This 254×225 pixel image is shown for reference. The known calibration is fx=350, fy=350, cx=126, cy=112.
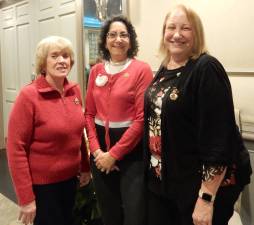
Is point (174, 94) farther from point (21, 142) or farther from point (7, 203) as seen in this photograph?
point (7, 203)

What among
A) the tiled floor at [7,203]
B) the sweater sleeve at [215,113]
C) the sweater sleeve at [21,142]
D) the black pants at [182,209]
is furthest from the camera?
the tiled floor at [7,203]

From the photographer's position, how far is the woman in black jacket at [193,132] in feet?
3.84

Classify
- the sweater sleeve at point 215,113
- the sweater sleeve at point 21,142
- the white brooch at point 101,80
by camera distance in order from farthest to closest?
the white brooch at point 101,80, the sweater sleeve at point 21,142, the sweater sleeve at point 215,113

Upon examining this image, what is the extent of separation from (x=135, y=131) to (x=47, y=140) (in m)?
0.41

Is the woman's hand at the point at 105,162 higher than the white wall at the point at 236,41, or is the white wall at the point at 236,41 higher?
the white wall at the point at 236,41

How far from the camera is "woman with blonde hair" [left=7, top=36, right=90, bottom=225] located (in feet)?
5.08

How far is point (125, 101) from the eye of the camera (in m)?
1.68

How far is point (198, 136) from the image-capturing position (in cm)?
121

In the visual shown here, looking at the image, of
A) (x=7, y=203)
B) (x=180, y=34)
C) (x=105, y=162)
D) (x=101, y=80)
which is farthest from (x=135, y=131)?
(x=7, y=203)

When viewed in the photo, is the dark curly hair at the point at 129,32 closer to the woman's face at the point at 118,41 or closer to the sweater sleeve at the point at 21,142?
the woman's face at the point at 118,41

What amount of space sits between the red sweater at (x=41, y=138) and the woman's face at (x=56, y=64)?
0.18 feet

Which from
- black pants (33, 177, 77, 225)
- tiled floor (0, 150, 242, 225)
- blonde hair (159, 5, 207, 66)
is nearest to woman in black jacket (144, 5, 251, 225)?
blonde hair (159, 5, 207, 66)

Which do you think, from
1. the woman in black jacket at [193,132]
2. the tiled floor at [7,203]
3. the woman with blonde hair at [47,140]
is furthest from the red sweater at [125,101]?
the tiled floor at [7,203]

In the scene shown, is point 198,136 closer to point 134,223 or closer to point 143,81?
point 143,81
